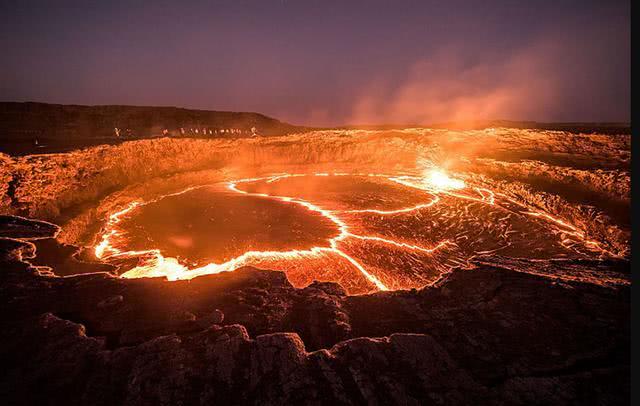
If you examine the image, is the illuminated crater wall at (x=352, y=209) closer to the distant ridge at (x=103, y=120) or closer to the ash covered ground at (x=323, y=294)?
the ash covered ground at (x=323, y=294)

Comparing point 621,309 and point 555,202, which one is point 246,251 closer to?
point 621,309

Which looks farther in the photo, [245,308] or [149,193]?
[149,193]

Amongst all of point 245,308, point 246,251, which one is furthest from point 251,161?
point 245,308

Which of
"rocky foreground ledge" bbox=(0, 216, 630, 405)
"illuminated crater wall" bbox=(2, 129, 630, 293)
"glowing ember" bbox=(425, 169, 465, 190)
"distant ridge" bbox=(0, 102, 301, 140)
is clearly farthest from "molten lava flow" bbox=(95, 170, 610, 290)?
"distant ridge" bbox=(0, 102, 301, 140)

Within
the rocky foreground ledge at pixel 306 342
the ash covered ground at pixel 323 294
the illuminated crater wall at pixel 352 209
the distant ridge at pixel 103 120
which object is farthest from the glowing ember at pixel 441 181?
the distant ridge at pixel 103 120

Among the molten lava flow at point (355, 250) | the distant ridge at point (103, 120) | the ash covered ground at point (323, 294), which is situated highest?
the distant ridge at point (103, 120)

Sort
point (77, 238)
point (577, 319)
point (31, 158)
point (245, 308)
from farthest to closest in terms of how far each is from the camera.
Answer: point (31, 158)
point (77, 238)
point (245, 308)
point (577, 319)

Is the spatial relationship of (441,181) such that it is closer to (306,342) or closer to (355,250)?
(355,250)
